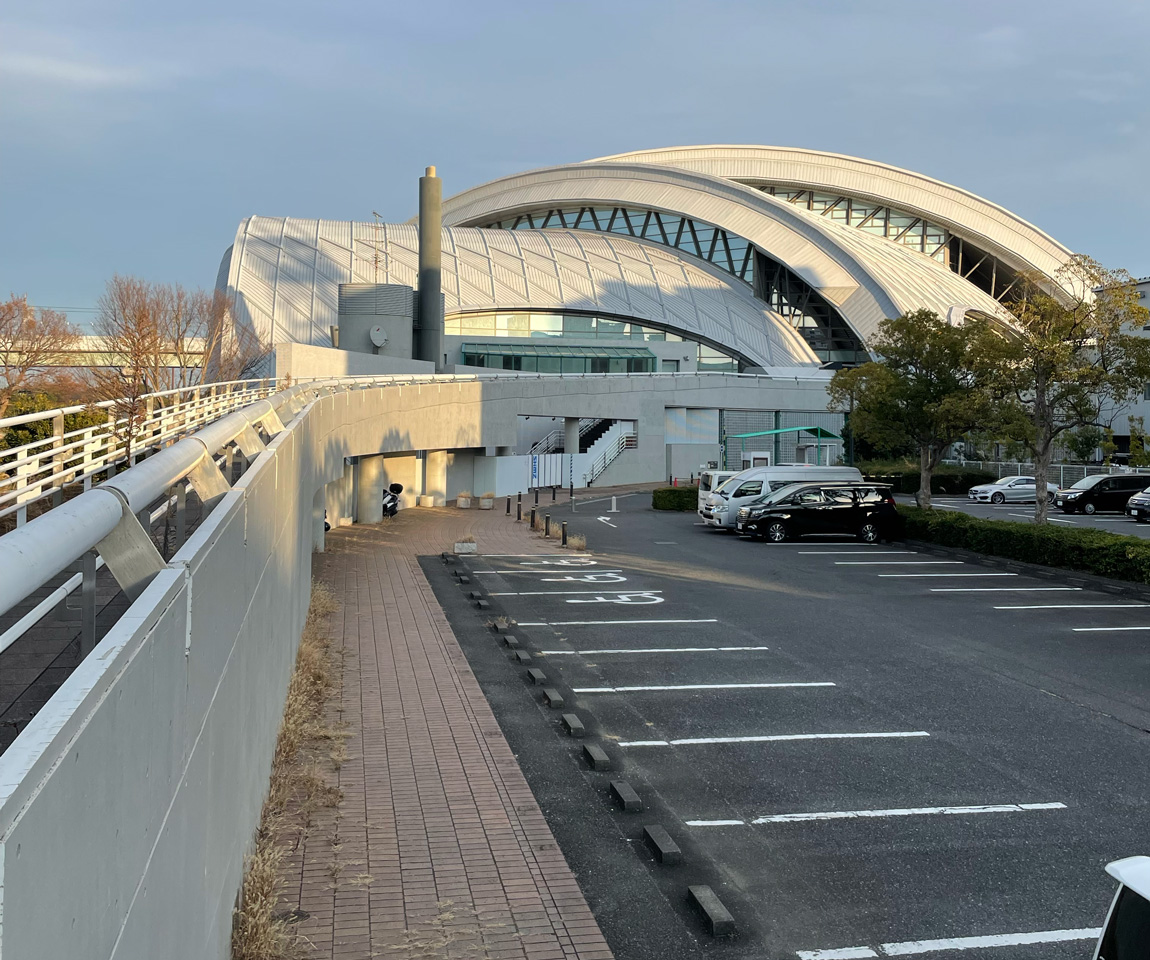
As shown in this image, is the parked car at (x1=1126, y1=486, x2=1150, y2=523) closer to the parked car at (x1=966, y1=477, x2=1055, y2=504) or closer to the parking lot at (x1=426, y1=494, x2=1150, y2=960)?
the parked car at (x1=966, y1=477, x2=1055, y2=504)

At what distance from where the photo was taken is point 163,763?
3.25m

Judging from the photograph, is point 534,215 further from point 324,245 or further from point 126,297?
point 126,297

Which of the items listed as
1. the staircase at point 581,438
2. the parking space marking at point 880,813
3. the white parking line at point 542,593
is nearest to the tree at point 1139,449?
the staircase at point 581,438

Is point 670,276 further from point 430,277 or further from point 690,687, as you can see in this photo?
point 690,687

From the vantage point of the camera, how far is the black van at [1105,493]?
3775cm

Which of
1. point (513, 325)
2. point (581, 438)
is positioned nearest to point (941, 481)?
point (581, 438)

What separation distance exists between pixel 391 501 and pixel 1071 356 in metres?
20.2

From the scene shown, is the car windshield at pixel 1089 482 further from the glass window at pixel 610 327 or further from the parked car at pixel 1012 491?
the glass window at pixel 610 327

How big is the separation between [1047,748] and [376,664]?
760cm

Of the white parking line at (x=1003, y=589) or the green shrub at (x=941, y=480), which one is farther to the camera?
the green shrub at (x=941, y=480)

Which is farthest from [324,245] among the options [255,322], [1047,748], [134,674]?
[134,674]

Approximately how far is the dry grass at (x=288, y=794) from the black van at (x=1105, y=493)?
3209 centimetres

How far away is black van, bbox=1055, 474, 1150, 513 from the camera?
3775 centimetres

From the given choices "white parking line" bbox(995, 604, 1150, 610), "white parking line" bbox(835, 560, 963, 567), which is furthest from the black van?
"white parking line" bbox(995, 604, 1150, 610)
